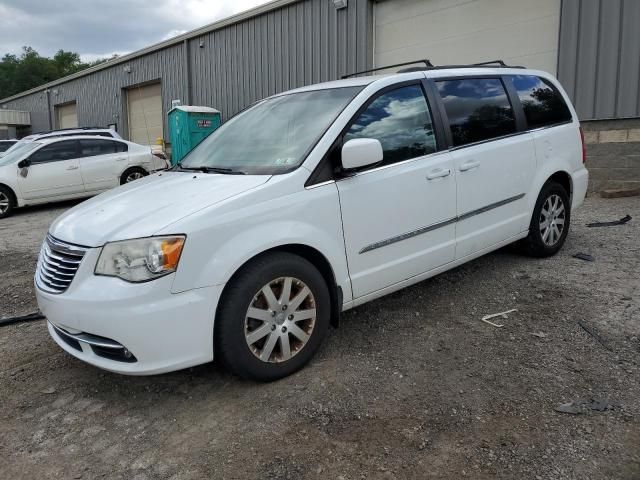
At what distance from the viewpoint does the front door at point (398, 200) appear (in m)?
3.36

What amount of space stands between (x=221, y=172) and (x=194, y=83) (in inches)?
612

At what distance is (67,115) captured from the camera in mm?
29781

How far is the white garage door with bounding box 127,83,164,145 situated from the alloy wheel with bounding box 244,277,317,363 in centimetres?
1787

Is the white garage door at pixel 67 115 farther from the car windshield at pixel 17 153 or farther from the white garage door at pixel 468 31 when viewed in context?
the white garage door at pixel 468 31

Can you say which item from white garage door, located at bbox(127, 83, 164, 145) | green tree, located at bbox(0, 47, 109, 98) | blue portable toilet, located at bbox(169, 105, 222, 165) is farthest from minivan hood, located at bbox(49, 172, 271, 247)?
green tree, located at bbox(0, 47, 109, 98)

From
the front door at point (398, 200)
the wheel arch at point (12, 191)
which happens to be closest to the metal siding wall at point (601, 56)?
the front door at point (398, 200)

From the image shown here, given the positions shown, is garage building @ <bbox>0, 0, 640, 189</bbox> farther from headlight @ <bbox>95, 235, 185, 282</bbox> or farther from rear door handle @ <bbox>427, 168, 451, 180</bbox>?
headlight @ <bbox>95, 235, 185, 282</bbox>

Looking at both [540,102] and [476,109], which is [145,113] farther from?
[476,109]

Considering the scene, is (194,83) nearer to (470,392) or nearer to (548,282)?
(548,282)

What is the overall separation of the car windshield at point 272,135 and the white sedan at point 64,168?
816 centimetres

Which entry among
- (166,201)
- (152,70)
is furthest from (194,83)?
(166,201)

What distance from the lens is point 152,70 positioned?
1986cm

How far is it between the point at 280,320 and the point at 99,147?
10.2 metres

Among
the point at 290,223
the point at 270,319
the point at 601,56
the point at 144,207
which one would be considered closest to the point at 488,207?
the point at 290,223
